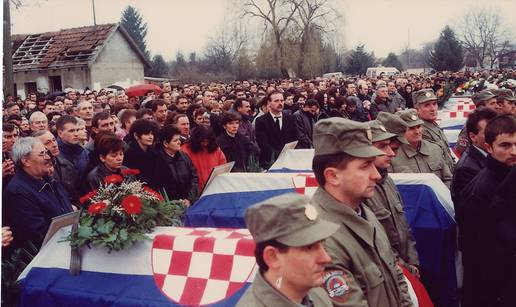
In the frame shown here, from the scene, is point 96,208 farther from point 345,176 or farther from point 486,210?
point 486,210

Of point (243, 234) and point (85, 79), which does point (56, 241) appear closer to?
point (243, 234)

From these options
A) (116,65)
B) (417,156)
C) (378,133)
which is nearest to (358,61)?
(116,65)

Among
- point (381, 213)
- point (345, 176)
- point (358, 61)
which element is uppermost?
point (358, 61)

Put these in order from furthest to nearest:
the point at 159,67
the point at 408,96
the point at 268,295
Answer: the point at 159,67, the point at 408,96, the point at 268,295

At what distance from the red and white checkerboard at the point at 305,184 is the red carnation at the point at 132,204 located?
1.51 m

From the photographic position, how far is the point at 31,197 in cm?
383

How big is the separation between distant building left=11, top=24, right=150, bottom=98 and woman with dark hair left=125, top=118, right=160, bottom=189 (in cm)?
2356

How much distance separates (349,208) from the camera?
228 cm

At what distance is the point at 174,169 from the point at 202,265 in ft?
6.84

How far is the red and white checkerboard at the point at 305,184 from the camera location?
14.4ft

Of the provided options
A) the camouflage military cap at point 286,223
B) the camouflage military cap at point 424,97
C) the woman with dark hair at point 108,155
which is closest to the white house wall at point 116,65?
the camouflage military cap at point 424,97

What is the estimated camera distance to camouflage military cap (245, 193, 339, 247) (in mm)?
1730

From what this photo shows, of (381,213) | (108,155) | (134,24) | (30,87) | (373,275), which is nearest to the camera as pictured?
(373,275)

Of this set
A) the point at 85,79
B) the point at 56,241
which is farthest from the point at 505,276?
the point at 85,79
